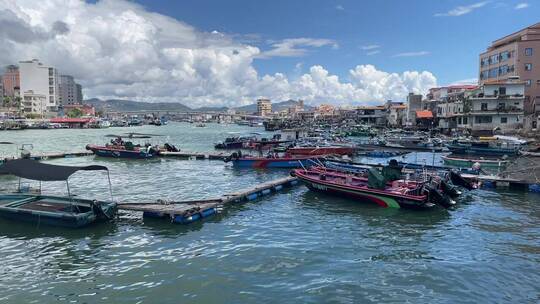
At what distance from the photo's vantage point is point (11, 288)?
39.7 feet

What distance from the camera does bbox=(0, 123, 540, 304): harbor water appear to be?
1182 cm

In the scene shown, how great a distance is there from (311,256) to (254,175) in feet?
65.8

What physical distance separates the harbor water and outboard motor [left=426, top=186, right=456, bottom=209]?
1.63 feet

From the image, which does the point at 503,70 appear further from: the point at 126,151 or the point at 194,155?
the point at 126,151

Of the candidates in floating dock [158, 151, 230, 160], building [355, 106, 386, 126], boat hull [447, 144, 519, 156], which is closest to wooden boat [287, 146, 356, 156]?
floating dock [158, 151, 230, 160]

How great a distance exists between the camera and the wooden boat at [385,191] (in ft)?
69.0

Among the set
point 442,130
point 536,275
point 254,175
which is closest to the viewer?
point 536,275

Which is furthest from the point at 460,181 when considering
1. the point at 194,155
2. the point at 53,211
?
the point at 194,155

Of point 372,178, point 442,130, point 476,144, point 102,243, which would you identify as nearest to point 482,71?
point 442,130

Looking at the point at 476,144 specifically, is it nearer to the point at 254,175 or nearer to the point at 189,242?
the point at 254,175

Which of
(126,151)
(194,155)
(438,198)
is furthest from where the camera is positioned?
(194,155)

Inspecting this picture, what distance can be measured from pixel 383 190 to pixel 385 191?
0.19 meters

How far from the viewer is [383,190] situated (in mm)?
21906

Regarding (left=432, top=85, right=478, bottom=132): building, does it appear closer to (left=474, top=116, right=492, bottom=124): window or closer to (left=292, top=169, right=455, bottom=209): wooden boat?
(left=474, top=116, right=492, bottom=124): window
